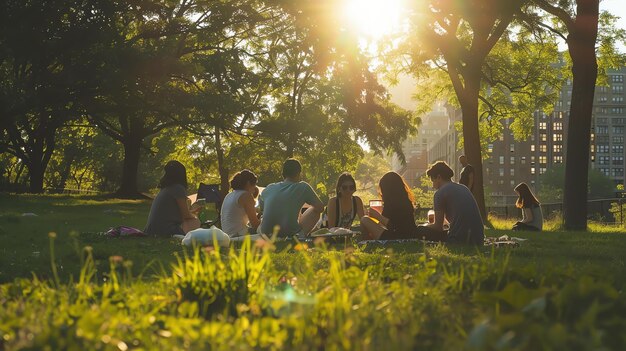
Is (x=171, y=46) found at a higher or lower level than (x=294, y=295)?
higher

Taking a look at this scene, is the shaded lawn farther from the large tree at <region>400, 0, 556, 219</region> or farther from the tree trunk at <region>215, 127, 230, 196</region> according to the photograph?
the tree trunk at <region>215, 127, 230, 196</region>

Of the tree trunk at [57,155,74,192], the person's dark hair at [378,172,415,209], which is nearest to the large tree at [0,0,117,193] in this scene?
the person's dark hair at [378,172,415,209]

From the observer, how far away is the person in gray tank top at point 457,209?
31.4 ft

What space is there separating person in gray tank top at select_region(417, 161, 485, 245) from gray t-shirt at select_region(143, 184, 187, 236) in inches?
Answer: 163

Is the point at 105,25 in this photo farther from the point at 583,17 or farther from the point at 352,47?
the point at 583,17

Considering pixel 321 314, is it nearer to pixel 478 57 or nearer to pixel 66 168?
pixel 478 57

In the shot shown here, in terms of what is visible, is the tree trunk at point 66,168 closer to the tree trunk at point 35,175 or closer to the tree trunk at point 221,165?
the tree trunk at point 35,175

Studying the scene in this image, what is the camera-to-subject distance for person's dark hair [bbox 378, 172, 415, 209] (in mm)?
10172

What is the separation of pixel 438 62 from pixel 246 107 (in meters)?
8.10

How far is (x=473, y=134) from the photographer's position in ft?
72.1

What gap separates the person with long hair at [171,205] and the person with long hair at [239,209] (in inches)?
30.1

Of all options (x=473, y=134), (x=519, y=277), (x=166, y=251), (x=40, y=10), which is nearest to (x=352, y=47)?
(x=473, y=134)

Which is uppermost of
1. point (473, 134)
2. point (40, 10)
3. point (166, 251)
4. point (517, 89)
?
point (40, 10)

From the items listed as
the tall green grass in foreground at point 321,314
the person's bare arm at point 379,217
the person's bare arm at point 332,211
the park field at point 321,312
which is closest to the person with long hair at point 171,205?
the person's bare arm at point 332,211
